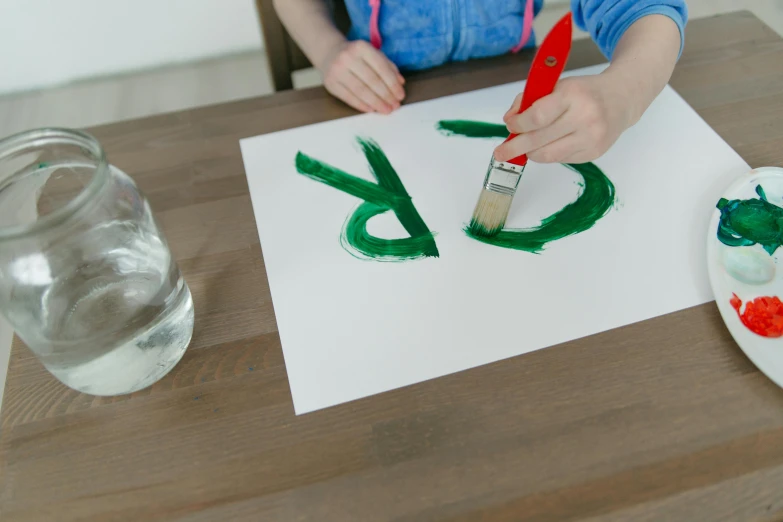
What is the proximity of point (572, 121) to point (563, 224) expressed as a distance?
0.10 m

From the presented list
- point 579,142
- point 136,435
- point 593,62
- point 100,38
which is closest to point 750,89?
point 593,62

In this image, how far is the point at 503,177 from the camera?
52cm

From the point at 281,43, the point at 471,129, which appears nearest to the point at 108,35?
the point at 281,43

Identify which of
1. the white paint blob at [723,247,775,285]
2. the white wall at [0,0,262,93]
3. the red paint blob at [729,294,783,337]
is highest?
the white paint blob at [723,247,775,285]

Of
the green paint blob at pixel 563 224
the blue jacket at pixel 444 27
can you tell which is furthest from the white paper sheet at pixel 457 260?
the blue jacket at pixel 444 27

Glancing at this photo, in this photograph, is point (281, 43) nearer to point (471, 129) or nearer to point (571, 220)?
point (471, 129)

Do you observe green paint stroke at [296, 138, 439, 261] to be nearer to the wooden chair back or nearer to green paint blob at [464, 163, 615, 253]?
green paint blob at [464, 163, 615, 253]

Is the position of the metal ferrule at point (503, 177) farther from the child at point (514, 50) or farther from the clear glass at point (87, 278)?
the clear glass at point (87, 278)

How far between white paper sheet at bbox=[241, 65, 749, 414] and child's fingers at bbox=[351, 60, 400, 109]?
4 cm

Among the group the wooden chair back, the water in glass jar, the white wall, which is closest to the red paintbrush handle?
the water in glass jar

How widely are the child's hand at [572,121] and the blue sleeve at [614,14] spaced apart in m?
0.13

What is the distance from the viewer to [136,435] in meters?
0.43

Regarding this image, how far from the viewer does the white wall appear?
1.40 m

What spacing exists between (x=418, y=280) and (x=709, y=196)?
1.01 feet
